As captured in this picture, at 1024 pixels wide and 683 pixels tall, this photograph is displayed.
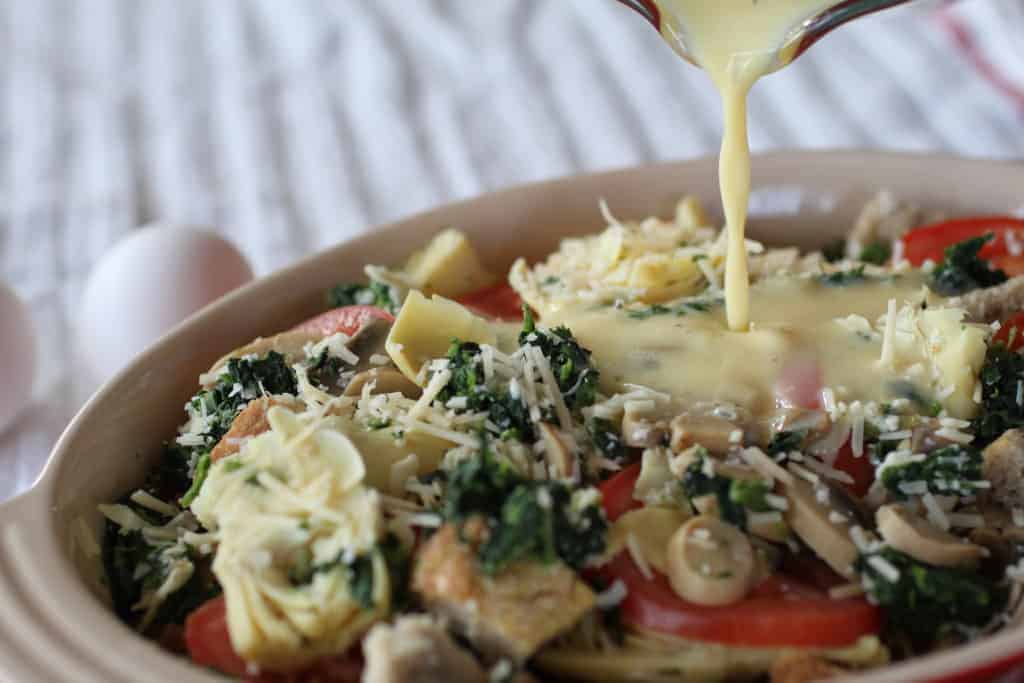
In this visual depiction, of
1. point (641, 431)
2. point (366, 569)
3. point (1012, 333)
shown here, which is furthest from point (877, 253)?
point (366, 569)

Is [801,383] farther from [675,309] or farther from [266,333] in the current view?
[266,333]

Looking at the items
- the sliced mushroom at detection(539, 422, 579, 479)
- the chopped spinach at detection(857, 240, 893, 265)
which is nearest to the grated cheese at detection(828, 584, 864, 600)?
the sliced mushroom at detection(539, 422, 579, 479)

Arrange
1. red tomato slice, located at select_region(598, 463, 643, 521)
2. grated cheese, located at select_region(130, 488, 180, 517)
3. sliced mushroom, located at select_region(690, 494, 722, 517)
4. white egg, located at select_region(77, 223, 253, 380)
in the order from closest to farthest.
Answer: sliced mushroom, located at select_region(690, 494, 722, 517), red tomato slice, located at select_region(598, 463, 643, 521), grated cheese, located at select_region(130, 488, 180, 517), white egg, located at select_region(77, 223, 253, 380)

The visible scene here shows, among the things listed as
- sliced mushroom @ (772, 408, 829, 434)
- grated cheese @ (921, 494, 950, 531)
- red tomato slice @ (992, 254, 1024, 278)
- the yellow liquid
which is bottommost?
red tomato slice @ (992, 254, 1024, 278)

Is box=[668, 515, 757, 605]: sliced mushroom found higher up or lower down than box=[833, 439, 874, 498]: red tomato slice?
higher up

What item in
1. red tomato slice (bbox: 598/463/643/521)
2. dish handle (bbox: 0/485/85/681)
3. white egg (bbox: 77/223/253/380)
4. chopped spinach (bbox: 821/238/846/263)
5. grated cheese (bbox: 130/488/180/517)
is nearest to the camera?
dish handle (bbox: 0/485/85/681)

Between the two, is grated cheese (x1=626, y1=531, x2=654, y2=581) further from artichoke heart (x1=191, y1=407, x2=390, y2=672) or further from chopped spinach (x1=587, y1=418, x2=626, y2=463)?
artichoke heart (x1=191, y1=407, x2=390, y2=672)

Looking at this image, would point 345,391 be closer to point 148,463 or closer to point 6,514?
point 148,463

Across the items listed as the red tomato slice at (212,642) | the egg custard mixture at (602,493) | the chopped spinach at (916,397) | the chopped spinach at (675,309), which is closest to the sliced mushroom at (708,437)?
the egg custard mixture at (602,493)

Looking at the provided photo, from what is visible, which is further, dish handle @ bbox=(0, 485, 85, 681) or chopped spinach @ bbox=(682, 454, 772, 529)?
chopped spinach @ bbox=(682, 454, 772, 529)
